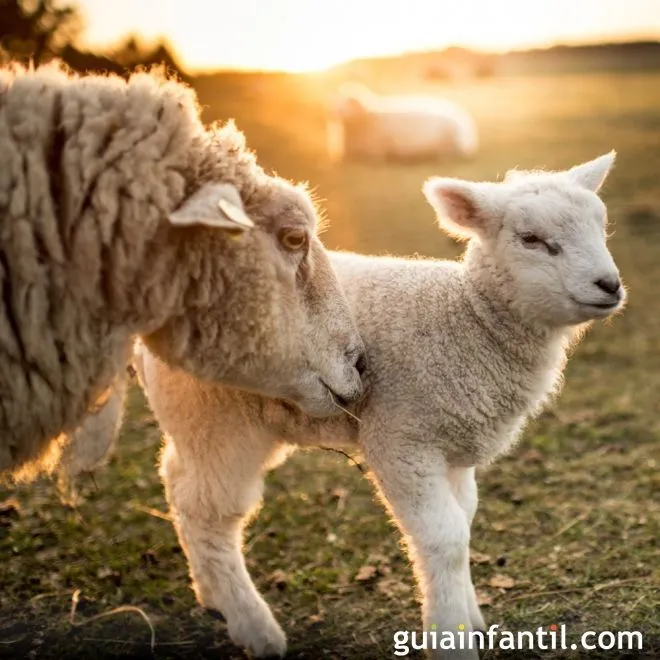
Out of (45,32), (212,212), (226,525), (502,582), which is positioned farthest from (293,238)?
(45,32)

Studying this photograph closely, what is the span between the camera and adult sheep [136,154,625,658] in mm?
3195

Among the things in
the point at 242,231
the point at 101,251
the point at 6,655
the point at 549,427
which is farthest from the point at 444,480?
the point at 549,427

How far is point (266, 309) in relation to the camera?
108 inches

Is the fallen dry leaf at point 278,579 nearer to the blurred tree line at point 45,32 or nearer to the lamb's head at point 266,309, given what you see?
the lamb's head at point 266,309

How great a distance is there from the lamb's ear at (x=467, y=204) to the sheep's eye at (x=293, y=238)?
0.84m

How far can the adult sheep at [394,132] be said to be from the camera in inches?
754

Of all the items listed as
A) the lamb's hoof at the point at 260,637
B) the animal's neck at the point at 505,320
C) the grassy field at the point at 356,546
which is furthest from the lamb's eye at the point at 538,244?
the lamb's hoof at the point at 260,637

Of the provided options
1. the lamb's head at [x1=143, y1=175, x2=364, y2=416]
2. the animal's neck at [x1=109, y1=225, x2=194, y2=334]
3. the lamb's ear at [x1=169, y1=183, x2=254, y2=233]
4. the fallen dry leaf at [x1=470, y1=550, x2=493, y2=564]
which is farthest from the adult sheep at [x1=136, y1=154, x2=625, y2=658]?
the lamb's ear at [x1=169, y1=183, x2=254, y2=233]

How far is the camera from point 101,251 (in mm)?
2549

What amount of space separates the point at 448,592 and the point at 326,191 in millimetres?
12692

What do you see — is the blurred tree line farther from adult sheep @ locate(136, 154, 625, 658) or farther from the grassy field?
adult sheep @ locate(136, 154, 625, 658)

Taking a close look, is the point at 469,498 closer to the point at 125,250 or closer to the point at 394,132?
the point at 125,250

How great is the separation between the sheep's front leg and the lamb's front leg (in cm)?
36

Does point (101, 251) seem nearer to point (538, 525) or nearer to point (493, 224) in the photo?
point (493, 224)
